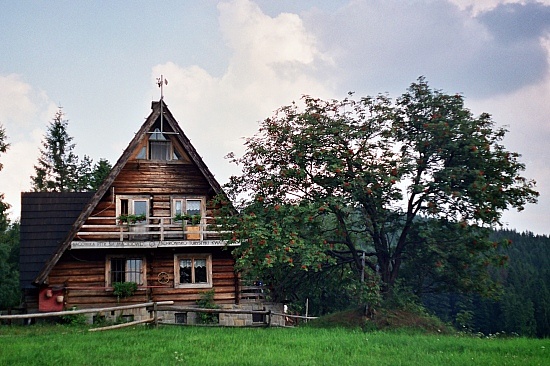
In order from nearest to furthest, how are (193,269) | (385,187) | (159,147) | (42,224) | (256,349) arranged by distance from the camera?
(256,349)
(385,187)
(193,269)
(159,147)
(42,224)

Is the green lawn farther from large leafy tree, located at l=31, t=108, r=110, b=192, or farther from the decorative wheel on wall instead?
large leafy tree, located at l=31, t=108, r=110, b=192

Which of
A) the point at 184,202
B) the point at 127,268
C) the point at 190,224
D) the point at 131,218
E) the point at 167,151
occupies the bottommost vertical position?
the point at 127,268

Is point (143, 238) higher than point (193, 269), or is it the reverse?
point (143, 238)

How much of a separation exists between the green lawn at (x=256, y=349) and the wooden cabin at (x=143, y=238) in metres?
6.61

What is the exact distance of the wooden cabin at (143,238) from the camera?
26.6 meters

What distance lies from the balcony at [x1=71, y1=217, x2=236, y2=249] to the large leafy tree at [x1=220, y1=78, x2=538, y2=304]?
10.7ft

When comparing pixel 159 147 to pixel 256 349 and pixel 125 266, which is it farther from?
pixel 256 349

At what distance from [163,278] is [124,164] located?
5.61m

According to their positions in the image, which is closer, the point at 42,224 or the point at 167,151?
the point at 167,151

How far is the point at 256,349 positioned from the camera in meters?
16.3

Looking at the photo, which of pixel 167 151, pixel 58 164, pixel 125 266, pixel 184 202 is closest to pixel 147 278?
pixel 125 266

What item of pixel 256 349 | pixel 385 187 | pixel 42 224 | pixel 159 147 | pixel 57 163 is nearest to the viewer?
pixel 256 349

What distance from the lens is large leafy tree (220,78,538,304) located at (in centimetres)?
2262

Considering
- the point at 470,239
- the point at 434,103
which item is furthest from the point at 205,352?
the point at 434,103
